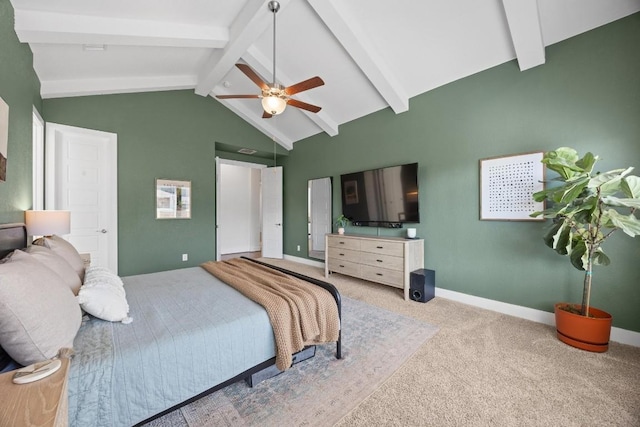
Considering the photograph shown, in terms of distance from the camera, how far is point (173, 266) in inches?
173

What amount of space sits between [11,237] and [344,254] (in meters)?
3.57

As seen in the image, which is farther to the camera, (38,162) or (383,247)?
(383,247)

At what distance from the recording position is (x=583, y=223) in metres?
2.22

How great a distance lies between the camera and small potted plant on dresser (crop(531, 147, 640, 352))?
1.85m

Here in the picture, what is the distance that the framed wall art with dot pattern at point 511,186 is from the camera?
2.64 meters

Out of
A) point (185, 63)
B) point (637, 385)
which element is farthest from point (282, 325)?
point (185, 63)

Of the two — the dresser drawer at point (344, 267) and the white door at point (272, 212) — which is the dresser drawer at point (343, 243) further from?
the white door at point (272, 212)

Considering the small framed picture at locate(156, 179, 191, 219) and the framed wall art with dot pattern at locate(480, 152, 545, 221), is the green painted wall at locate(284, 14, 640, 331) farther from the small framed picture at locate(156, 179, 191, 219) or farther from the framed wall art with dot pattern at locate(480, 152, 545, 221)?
the small framed picture at locate(156, 179, 191, 219)

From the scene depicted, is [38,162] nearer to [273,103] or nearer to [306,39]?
[273,103]

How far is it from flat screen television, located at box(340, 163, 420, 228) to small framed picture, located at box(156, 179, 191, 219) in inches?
113

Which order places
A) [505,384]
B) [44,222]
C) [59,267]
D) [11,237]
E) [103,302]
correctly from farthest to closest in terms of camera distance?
[44,222], [11,237], [505,384], [59,267], [103,302]

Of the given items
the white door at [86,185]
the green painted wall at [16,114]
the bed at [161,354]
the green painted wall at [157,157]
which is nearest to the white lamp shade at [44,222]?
the green painted wall at [16,114]

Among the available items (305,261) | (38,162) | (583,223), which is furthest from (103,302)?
(305,261)

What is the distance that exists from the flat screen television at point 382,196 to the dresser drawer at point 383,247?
1.61ft
